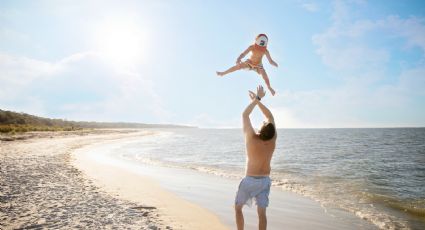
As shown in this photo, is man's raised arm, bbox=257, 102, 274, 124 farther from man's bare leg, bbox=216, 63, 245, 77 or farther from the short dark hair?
man's bare leg, bbox=216, 63, 245, 77

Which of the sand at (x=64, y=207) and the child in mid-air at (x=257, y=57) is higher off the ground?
the child in mid-air at (x=257, y=57)

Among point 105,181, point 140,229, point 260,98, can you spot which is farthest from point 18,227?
point 105,181

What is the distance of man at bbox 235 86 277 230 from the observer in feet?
16.9

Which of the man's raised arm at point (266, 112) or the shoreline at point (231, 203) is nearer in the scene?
the man's raised arm at point (266, 112)

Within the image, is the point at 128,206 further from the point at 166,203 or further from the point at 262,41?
the point at 262,41

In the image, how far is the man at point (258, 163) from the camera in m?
5.14

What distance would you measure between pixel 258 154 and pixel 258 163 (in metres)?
0.15

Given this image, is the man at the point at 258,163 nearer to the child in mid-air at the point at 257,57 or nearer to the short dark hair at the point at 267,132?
the short dark hair at the point at 267,132

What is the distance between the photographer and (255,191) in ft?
17.1

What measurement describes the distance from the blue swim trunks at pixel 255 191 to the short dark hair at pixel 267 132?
26.6 inches

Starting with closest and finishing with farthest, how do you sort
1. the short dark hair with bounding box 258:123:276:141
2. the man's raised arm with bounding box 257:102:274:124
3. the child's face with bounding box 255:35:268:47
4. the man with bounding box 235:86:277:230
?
1. the short dark hair with bounding box 258:123:276:141
2. the man with bounding box 235:86:277:230
3. the man's raised arm with bounding box 257:102:274:124
4. the child's face with bounding box 255:35:268:47

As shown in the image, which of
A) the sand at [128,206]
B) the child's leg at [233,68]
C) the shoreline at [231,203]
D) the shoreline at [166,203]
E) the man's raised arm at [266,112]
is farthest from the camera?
the shoreline at [231,203]

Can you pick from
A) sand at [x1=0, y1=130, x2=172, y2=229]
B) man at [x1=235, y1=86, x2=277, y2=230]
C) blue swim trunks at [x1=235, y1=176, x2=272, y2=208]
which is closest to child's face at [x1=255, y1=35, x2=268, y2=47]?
man at [x1=235, y1=86, x2=277, y2=230]

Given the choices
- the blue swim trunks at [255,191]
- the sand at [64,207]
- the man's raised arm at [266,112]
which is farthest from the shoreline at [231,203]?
the man's raised arm at [266,112]
